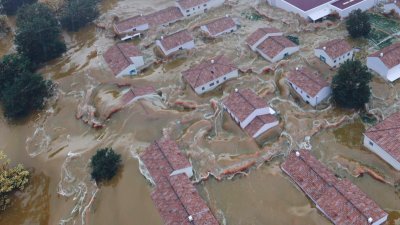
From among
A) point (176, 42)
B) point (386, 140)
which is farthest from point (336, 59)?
point (176, 42)

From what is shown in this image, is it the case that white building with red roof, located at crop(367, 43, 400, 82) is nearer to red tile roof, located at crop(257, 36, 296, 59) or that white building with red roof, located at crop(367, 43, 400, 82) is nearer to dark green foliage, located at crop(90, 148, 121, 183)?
red tile roof, located at crop(257, 36, 296, 59)

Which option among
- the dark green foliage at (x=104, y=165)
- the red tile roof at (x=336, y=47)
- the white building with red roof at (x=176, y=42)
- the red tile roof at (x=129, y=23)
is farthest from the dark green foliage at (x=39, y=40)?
the red tile roof at (x=336, y=47)

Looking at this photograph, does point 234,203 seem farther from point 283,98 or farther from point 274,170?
point 283,98

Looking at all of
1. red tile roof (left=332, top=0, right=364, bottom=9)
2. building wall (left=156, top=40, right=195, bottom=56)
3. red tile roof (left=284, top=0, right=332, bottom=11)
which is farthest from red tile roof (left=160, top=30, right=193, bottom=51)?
red tile roof (left=332, top=0, right=364, bottom=9)

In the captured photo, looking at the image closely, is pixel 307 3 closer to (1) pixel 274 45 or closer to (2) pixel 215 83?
(1) pixel 274 45

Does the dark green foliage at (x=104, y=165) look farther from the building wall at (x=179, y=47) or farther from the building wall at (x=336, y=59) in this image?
the building wall at (x=336, y=59)
